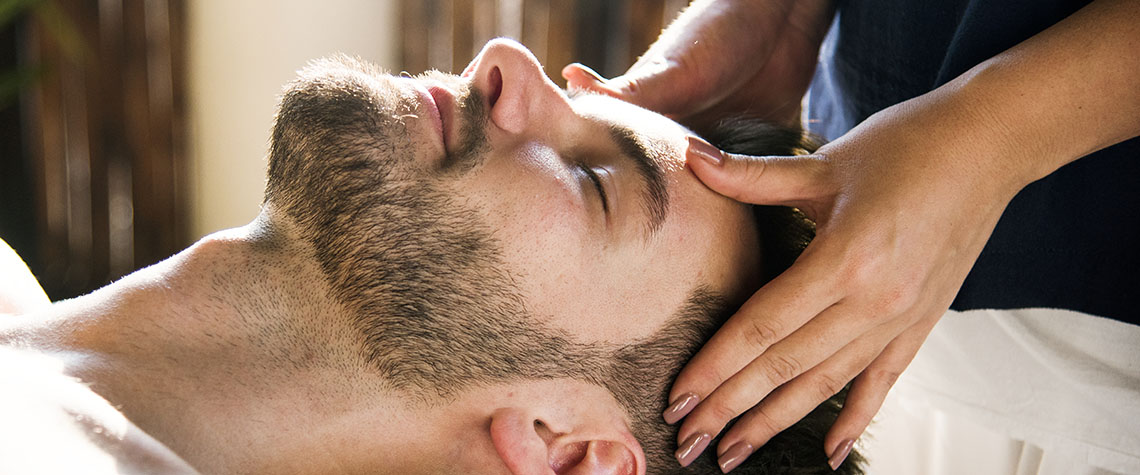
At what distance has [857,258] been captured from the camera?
3.44 feet

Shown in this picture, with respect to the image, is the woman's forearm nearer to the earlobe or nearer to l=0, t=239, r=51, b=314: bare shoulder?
the earlobe

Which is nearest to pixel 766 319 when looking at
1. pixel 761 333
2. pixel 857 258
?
pixel 761 333

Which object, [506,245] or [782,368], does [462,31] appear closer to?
[506,245]

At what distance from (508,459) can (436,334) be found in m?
0.19

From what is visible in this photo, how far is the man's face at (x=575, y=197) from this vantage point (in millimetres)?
1204

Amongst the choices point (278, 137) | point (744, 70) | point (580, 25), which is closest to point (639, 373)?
point (278, 137)

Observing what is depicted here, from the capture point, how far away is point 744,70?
68.9 inches

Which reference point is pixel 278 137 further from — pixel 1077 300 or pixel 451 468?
pixel 1077 300

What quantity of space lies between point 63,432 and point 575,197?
25.6 inches

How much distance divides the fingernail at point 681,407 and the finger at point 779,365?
1 cm

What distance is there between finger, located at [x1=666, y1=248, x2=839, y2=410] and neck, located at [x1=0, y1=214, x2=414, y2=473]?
0.43 m

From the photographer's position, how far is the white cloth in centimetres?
140

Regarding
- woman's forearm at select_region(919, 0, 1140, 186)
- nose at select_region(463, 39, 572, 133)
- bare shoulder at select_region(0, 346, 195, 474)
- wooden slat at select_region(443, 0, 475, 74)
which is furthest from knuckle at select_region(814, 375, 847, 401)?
wooden slat at select_region(443, 0, 475, 74)

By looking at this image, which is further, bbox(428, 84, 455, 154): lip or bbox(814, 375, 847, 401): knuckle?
bbox(428, 84, 455, 154): lip
